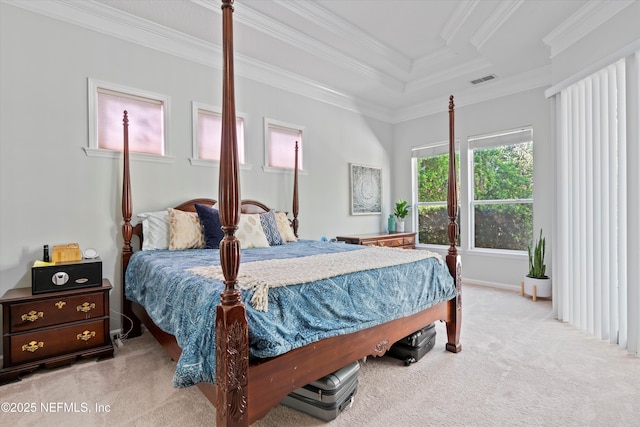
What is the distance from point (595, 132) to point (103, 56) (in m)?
4.35

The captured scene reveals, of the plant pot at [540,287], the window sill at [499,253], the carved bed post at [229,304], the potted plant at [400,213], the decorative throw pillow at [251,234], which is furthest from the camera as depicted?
the potted plant at [400,213]

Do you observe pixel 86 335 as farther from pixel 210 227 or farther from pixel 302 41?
pixel 302 41

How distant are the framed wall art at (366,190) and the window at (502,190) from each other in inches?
56.7

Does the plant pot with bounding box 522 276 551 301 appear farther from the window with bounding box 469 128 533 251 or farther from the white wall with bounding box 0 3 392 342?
the white wall with bounding box 0 3 392 342

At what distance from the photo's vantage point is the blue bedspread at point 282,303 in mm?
1364

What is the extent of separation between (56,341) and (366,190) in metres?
4.20

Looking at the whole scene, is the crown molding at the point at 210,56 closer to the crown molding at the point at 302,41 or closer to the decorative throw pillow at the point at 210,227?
the crown molding at the point at 302,41

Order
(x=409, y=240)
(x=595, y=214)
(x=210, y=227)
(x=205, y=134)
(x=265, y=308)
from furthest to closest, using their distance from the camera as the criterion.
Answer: (x=409, y=240)
(x=205, y=134)
(x=210, y=227)
(x=595, y=214)
(x=265, y=308)

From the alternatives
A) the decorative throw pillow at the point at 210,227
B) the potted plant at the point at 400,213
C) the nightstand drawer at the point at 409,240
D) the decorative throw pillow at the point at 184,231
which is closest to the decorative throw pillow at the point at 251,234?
the decorative throw pillow at the point at 210,227

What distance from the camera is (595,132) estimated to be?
2885 millimetres

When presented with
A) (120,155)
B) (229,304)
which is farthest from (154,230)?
(229,304)

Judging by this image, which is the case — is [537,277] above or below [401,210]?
below

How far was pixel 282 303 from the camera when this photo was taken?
1519mm

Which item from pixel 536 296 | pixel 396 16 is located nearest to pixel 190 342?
pixel 396 16
